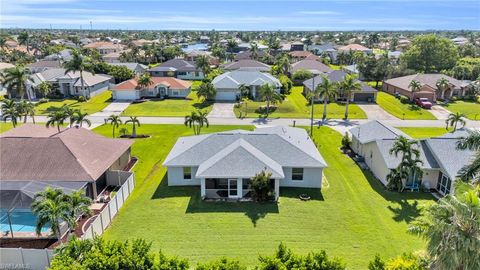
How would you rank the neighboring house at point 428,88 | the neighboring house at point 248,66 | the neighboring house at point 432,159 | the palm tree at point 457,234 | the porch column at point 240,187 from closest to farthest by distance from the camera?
the palm tree at point 457,234 → the porch column at point 240,187 → the neighboring house at point 432,159 → the neighboring house at point 428,88 → the neighboring house at point 248,66

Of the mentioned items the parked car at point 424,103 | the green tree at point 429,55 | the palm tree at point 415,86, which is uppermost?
the green tree at point 429,55

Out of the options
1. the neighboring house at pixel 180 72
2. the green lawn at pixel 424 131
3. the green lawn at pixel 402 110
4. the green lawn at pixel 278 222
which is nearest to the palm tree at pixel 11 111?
the green lawn at pixel 278 222

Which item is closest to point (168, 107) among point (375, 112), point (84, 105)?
point (84, 105)

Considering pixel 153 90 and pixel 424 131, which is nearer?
pixel 424 131

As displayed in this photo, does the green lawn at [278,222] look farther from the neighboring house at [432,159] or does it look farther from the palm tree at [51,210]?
the palm tree at [51,210]

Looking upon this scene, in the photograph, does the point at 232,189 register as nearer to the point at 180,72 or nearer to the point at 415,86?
the point at 415,86

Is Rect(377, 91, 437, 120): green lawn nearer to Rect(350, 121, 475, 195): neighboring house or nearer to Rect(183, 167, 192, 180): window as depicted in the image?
Rect(350, 121, 475, 195): neighboring house
